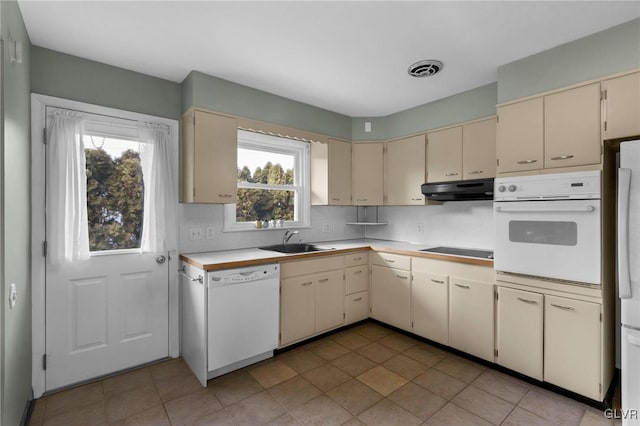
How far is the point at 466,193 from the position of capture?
2.77 metres

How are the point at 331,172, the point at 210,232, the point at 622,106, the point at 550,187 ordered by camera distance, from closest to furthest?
the point at 622,106, the point at 550,187, the point at 210,232, the point at 331,172

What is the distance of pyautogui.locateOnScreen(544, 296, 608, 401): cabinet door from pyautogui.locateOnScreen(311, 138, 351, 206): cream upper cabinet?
7.25 ft

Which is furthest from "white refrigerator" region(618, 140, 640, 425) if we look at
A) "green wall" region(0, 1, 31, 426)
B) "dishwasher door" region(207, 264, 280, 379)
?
"green wall" region(0, 1, 31, 426)

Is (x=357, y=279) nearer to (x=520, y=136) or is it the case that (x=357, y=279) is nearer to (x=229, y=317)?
(x=229, y=317)

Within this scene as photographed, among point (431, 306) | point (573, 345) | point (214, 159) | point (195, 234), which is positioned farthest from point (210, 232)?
point (573, 345)

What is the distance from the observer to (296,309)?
2.82m

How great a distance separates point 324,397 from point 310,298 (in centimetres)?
92

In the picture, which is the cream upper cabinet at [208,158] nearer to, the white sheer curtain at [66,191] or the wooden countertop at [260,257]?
the wooden countertop at [260,257]

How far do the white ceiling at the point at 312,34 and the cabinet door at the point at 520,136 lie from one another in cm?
39

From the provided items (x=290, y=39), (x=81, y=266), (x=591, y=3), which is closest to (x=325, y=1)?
(x=290, y=39)

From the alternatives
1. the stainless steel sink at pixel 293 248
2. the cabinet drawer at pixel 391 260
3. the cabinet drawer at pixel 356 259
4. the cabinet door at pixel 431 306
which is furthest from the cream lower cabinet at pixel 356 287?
the cabinet door at pixel 431 306

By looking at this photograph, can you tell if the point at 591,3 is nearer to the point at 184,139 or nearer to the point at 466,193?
the point at 466,193

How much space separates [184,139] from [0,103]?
1427 mm

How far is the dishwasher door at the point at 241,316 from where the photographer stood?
2301 millimetres
